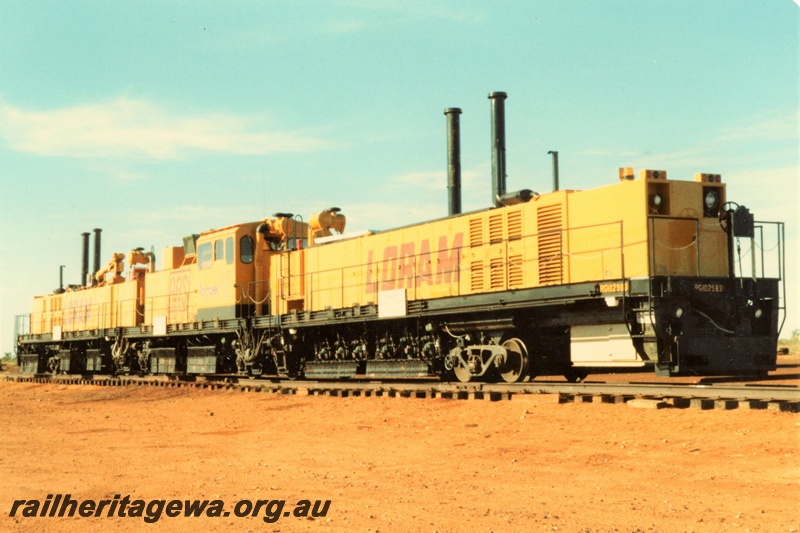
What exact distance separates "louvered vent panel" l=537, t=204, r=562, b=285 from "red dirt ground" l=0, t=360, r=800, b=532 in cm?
248

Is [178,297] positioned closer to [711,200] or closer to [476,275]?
[476,275]

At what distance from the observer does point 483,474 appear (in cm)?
913

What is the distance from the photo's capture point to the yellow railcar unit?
13891 millimetres

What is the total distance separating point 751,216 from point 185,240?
17049mm

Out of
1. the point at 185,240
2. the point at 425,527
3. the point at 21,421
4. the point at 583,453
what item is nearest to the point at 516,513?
the point at 425,527

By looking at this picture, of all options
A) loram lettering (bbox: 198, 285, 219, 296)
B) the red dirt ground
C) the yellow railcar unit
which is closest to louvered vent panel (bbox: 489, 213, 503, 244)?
the yellow railcar unit

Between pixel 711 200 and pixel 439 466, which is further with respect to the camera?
pixel 711 200

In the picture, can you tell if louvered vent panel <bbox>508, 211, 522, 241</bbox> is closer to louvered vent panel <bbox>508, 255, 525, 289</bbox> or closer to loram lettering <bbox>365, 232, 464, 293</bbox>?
louvered vent panel <bbox>508, 255, 525, 289</bbox>

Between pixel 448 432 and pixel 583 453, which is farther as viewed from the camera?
pixel 448 432

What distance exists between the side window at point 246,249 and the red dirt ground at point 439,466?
763 centimetres

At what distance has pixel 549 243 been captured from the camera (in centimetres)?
1560

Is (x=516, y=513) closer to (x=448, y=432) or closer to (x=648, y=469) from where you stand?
(x=648, y=469)

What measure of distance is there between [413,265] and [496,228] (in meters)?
2.63

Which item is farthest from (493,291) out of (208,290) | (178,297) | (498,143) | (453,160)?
(178,297)
